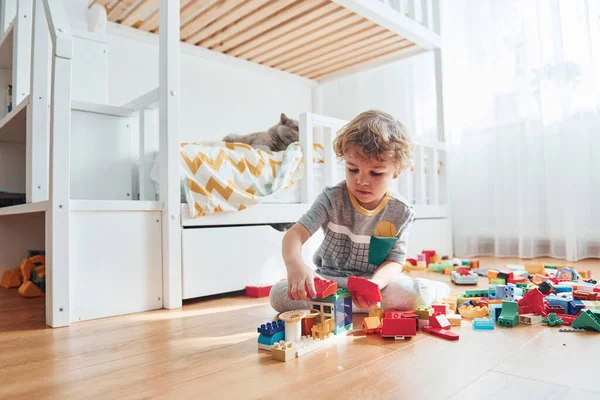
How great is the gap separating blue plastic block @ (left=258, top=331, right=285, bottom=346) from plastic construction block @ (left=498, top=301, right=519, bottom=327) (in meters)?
0.42

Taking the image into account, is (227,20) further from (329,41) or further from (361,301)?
(361,301)

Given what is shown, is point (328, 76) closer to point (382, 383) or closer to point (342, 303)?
point (342, 303)

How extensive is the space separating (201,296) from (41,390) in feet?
2.07

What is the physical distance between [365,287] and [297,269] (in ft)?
0.40

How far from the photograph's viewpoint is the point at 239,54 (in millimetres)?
2344

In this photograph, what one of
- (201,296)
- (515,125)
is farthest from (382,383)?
(515,125)

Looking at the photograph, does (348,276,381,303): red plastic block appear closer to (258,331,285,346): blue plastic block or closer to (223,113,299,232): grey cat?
(258,331,285,346): blue plastic block

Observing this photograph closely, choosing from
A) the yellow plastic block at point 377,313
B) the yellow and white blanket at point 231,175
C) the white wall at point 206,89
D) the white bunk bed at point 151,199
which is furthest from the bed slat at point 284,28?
the yellow plastic block at point 377,313

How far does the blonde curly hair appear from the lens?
2.85 feet

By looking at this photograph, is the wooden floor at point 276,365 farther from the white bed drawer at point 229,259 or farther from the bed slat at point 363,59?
the bed slat at point 363,59

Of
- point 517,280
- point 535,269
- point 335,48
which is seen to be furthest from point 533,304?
point 335,48

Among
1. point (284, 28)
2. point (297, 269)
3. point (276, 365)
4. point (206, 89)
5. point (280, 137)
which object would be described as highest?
point (284, 28)

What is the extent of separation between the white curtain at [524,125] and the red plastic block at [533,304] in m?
1.15

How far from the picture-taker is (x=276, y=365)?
2.05 feet
